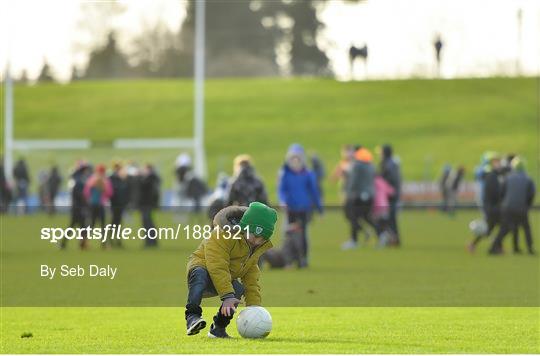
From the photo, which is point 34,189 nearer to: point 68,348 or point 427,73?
point 427,73

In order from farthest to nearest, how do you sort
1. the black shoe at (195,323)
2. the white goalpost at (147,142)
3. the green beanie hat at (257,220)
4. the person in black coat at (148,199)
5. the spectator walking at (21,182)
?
the white goalpost at (147,142)
the spectator walking at (21,182)
the person in black coat at (148,199)
the black shoe at (195,323)
the green beanie hat at (257,220)

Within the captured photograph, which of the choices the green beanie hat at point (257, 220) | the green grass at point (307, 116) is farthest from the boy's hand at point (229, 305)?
the green grass at point (307, 116)

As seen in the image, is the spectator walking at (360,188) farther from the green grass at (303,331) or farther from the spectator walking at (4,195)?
the spectator walking at (4,195)

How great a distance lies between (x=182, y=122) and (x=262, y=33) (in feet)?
44.3

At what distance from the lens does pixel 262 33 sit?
70.3 m

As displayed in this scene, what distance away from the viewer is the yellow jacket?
11.4m

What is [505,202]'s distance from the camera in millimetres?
27375

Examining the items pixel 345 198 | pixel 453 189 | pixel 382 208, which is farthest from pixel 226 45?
pixel 382 208

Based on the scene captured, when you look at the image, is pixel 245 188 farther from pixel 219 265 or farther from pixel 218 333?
pixel 219 265

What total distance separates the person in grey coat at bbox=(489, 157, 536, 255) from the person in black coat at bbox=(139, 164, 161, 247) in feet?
23.8

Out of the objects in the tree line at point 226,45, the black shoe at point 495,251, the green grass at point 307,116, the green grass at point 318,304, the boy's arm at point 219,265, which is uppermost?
the tree line at point 226,45

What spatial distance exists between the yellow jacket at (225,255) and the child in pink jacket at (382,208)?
1810 centimetres

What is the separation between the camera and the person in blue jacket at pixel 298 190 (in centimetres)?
2328

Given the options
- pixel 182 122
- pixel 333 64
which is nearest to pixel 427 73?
pixel 333 64
